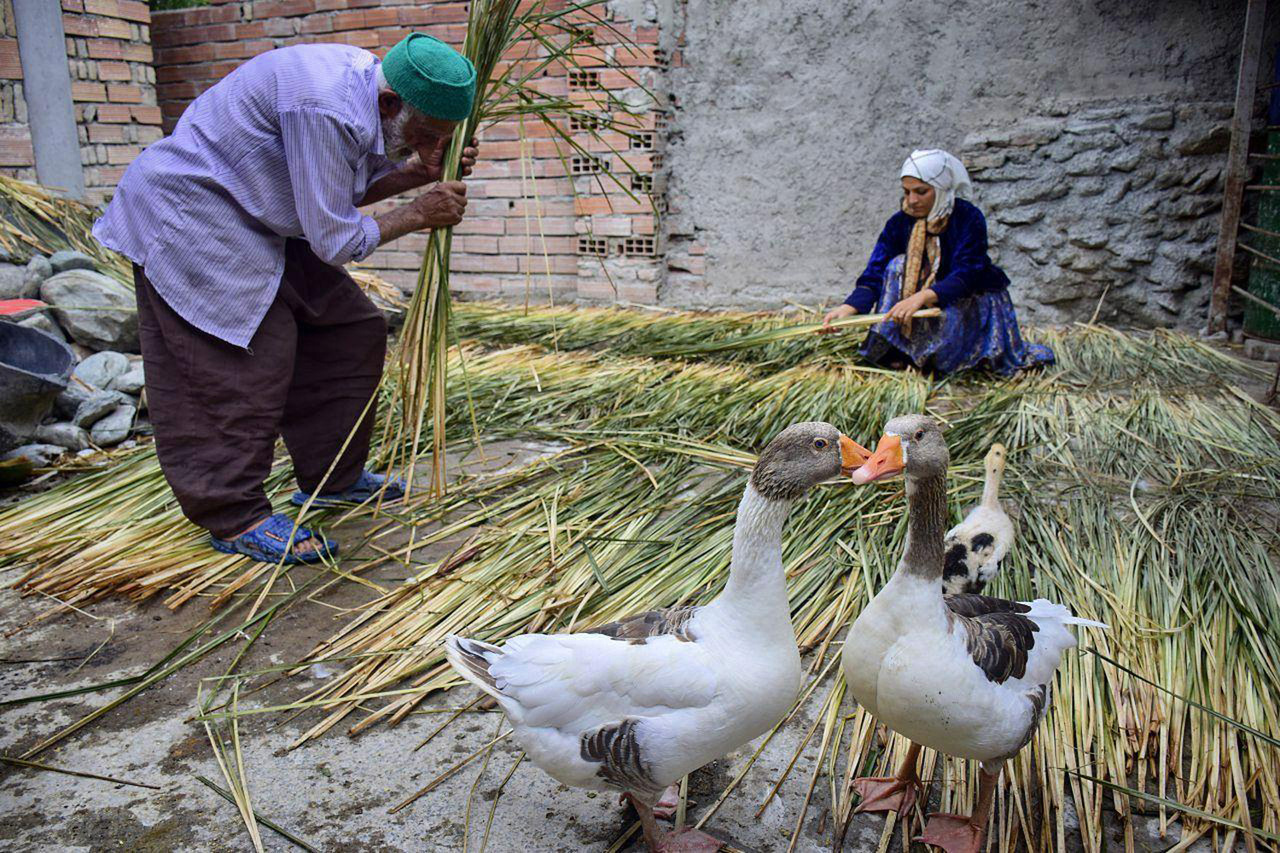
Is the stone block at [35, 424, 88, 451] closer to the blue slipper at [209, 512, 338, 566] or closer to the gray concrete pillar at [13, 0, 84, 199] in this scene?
the blue slipper at [209, 512, 338, 566]

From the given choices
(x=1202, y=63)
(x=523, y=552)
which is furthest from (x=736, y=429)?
(x=1202, y=63)

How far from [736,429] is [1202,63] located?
3778 millimetres

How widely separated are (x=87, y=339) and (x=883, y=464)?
4.12 m

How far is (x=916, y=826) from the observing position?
179 cm

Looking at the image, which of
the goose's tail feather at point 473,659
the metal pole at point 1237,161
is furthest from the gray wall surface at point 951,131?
the goose's tail feather at point 473,659

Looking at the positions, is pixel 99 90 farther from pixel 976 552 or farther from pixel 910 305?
pixel 976 552

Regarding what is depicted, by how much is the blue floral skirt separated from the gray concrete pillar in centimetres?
486

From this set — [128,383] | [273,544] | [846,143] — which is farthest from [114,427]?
[846,143]

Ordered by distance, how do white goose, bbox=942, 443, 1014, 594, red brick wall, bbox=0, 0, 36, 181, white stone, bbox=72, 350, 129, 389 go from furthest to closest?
red brick wall, bbox=0, 0, 36, 181, white stone, bbox=72, 350, 129, 389, white goose, bbox=942, 443, 1014, 594

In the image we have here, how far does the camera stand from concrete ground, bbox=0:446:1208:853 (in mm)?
1769

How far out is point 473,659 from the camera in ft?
5.92

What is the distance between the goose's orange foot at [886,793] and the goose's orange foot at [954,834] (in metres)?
0.06

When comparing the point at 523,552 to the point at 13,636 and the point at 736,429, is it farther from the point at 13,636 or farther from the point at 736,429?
the point at 13,636

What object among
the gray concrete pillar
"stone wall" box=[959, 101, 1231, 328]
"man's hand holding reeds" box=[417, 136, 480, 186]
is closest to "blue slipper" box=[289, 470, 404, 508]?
"man's hand holding reeds" box=[417, 136, 480, 186]
